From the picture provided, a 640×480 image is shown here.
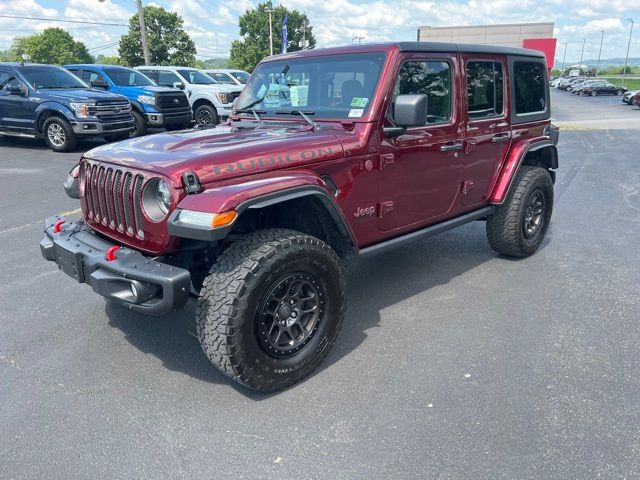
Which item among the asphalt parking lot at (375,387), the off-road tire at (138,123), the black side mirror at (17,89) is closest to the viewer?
the asphalt parking lot at (375,387)

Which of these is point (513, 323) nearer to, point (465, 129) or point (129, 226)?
point (465, 129)

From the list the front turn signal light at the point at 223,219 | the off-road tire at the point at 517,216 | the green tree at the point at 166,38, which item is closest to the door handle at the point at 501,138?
the off-road tire at the point at 517,216

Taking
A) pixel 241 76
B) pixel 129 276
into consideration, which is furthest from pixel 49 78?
pixel 129 276

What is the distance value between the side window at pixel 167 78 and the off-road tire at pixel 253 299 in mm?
13879

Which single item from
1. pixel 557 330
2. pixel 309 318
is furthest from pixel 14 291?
pixel 557 330

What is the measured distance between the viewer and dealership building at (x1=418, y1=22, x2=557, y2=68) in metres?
35.9

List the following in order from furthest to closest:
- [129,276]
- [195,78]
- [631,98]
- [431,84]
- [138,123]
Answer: [631,98]
[195,78]
[138,123]
[431,84]
[129,276]

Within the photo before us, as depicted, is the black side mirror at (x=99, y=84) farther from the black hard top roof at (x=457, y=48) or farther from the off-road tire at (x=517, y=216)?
the off-road tire at (x=517, y=216)

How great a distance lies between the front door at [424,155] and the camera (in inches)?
138

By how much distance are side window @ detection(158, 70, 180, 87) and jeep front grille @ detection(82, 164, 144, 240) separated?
42.8 ft

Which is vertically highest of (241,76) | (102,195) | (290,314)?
(241,76)

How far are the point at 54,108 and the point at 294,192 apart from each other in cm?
1034

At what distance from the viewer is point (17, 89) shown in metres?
11.2

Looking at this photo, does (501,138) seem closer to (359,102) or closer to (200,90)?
(359,102)
